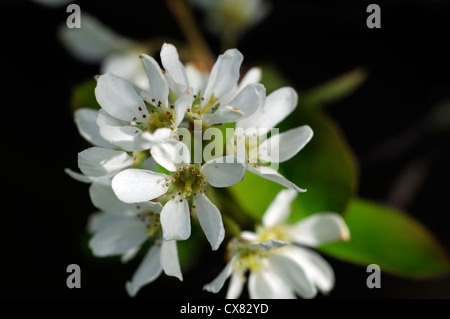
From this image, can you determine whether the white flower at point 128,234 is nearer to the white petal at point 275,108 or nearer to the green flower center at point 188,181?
the green flower center at point 188,181

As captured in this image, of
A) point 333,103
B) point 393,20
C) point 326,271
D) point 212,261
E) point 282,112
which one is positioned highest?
point 393,20

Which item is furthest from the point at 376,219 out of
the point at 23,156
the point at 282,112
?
the point at 23,156

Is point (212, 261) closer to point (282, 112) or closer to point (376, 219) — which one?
point (376, 219)

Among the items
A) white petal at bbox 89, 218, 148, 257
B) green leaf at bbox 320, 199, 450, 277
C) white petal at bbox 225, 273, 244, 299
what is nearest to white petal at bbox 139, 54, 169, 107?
white petal at bbox 89, 218, 148, 257

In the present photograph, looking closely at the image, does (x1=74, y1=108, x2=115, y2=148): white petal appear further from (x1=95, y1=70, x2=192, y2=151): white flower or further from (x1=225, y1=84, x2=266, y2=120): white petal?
(x1=225, y1=84, x2=266, y2=120): white petal

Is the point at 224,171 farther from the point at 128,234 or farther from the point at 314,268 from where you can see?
the point at 314,268

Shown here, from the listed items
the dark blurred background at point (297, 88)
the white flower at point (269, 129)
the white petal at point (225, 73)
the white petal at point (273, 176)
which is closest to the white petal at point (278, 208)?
the white flower at point (269, 129)

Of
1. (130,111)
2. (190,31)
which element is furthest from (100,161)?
(190,31)
